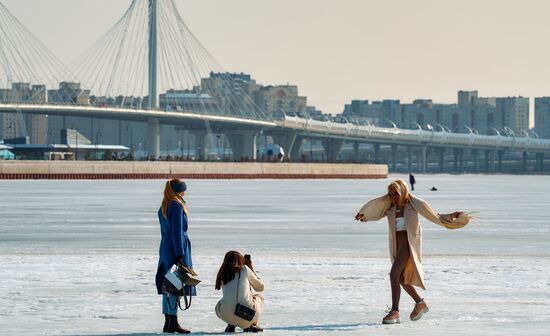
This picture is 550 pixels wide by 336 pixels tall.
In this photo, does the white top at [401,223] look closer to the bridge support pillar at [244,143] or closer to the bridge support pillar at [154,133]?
the bridge support pillar at [154,133]

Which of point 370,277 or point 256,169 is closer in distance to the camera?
point 370,277

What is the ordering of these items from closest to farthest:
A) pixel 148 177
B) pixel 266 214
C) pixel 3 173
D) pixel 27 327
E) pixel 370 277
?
pixel 27 327 → pixel 370 277 → pixel 266 214 → pixel 3 173 → pixel 148 177

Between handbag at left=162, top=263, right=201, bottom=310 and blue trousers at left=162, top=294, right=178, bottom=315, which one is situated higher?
handbag at left=162, top=263, right=201, bottom=310

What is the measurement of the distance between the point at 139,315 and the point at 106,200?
3660 centimetres

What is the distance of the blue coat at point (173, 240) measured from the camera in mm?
13883

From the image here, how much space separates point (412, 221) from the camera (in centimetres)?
1495

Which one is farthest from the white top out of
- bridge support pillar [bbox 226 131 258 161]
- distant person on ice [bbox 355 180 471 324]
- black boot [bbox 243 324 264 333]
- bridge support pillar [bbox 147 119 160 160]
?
bridge support pillar [bbox 226 131 258 161]

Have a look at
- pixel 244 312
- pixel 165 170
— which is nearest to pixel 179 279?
pixel 244 312

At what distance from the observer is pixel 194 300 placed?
55.3ft

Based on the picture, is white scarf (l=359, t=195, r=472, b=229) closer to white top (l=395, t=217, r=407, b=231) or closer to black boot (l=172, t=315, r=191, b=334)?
white top (l=395, t=217, r=407, b=231)

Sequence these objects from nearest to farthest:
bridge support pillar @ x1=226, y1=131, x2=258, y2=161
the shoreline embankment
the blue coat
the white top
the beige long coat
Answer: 1. the blue coat
2. the beige long coat
3. the white top
4. the shoreline embankment
5. bridge support pillar @ x1=226, y1=131, x2=258, y2=161

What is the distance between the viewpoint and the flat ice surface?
14.8 m

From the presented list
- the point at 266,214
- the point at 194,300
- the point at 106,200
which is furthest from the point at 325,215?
the point at 194,300

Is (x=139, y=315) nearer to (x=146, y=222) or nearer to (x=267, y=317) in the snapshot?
(x=267, y=317)
